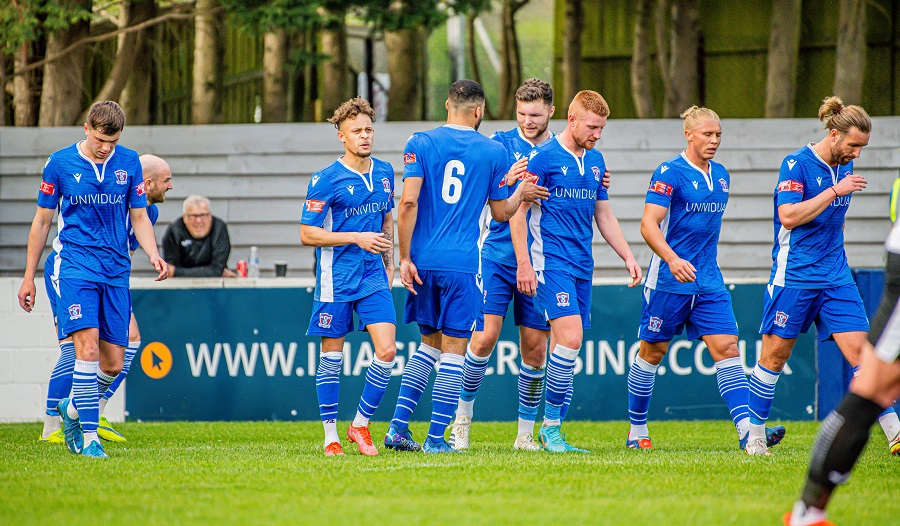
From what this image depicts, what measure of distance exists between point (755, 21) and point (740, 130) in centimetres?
623

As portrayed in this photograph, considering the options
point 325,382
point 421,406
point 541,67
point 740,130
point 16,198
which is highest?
point 541,67

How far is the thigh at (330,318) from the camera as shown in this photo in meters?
7.00

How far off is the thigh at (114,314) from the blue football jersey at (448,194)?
5.98ft

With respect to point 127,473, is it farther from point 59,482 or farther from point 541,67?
point 541,67

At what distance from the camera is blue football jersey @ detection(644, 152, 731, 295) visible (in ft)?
24.1

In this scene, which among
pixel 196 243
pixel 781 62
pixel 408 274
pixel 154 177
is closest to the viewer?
pixel 408 274

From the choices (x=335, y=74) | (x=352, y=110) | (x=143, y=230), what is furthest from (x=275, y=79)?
(x=352, y=110)

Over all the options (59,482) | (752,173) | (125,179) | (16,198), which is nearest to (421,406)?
(125,179)

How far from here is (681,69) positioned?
16.6m

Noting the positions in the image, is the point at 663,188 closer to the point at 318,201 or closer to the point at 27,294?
the point at 318,201

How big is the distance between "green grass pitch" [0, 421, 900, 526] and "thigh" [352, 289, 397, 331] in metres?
0.78

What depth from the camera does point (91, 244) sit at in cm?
718

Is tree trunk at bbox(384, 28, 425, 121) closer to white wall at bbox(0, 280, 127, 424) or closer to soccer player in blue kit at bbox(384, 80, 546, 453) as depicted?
white wall at bbox(0, 280, 127, 424)

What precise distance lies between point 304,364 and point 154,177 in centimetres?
243
